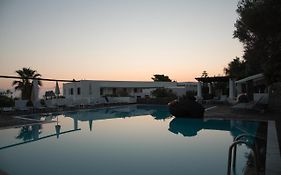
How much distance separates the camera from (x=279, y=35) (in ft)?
25.1

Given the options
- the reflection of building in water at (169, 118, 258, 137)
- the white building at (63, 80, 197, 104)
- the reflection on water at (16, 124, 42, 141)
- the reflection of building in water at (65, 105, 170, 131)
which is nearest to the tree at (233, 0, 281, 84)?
the reflection of building in water at (169, 118, 258, 137)

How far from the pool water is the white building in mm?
14908

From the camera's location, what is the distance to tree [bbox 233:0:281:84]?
8117mm

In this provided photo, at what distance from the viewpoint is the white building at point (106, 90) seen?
3238cm

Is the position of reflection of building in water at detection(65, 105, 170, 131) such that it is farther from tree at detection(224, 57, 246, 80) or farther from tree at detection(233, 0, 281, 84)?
tree at detection(233, 0, 281, 84)

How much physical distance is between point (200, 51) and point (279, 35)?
45.0 feet

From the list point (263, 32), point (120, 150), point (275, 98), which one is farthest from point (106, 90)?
point (263, 32)

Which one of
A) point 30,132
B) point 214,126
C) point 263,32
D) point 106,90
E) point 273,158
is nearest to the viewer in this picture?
point 273,158

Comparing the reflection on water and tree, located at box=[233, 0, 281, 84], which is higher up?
tree, located at box=[233, 0, 281, 84]

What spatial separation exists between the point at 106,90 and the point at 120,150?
3396cm

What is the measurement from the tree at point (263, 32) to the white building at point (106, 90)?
19788 mm

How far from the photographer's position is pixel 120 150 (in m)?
8.85

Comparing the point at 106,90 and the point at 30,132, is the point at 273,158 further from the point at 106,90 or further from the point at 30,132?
the point at 106,90

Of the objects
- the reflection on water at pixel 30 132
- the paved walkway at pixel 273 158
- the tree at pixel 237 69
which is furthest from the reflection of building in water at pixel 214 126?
the tree at pixel 237 69
